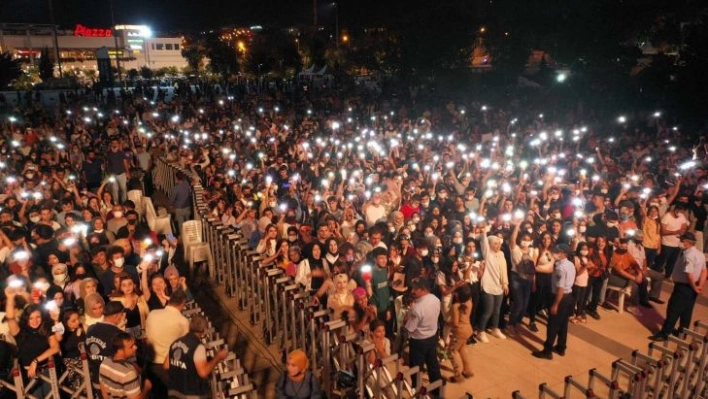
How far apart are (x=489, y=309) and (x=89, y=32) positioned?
317 feet

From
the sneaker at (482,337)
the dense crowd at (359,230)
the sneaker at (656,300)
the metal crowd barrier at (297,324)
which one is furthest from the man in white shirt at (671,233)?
the metal crowd barrier at (297,324)

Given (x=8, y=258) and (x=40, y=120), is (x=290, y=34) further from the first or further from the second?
(x=8, y=258)

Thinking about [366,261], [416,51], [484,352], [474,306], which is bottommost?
[484,352]

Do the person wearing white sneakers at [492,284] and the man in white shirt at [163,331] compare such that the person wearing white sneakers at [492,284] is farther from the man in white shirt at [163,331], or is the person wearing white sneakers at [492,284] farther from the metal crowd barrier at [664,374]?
the man in white shirt at [163,331]

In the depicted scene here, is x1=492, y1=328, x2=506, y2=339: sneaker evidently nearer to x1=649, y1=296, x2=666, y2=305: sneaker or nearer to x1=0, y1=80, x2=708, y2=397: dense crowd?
x1=0, y1=80, x2=708, y2=397: dense crowd

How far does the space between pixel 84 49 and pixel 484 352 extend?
309ft

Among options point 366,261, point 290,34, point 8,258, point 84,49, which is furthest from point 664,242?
point 84,49

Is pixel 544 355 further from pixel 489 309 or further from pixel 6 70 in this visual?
pixel 6 70

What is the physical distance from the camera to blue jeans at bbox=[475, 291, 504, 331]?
748cm

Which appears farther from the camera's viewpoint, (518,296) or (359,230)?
(359,230)

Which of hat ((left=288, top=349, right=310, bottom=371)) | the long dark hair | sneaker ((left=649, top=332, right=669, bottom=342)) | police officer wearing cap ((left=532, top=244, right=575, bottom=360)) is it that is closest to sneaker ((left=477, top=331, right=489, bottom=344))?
police officer wearing cap ((left=532, top=244, right=575, bottom=360))

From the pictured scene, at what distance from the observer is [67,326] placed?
5.55 m

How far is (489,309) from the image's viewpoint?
752 centimetres

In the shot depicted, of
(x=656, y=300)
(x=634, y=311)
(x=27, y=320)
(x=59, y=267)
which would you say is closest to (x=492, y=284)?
(x=634, y=311)
